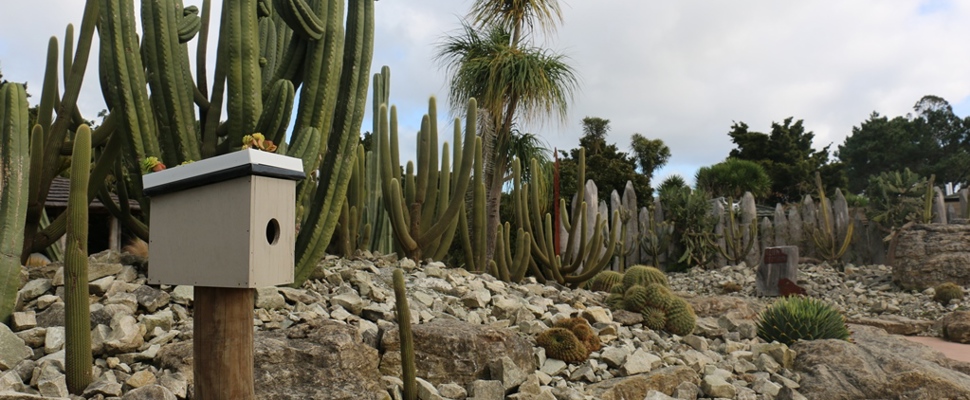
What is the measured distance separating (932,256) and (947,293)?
4.99ft

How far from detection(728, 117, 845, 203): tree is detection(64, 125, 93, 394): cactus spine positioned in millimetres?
26185

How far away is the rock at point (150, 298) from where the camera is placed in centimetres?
462

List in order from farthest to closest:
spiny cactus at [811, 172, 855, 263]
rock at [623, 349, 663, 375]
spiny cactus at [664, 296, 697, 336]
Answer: spiny cactus at [811, 172, 855, 263], spiny cactus at [664, 296, 697, 336], rock at [623, 349, 663, 375]

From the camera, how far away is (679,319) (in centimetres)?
649

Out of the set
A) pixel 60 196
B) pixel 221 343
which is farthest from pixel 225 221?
pixel 60 196

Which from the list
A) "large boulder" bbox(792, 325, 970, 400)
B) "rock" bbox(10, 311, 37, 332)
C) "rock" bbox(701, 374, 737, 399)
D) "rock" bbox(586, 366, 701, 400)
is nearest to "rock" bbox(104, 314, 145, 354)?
"rock" bbox(10, 311, 37, 332)

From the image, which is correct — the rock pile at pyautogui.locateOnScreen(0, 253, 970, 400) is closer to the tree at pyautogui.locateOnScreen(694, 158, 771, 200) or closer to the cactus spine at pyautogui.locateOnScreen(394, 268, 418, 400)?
the cactus spine at pyautogui.locateOnScreen(394, 268, 418, 400)

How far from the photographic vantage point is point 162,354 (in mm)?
4078

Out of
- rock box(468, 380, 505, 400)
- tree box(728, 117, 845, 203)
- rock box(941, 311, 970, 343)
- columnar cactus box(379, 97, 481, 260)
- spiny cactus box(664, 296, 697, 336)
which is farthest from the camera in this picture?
tree box(728, 117, 845, 203)

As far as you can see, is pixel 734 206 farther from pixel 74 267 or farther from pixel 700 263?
pixel 74 267

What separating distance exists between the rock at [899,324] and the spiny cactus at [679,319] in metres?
4.47

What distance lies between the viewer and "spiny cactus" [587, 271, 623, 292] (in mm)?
9320

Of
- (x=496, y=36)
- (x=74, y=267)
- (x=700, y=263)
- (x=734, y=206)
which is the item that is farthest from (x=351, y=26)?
(x=734, y=206)

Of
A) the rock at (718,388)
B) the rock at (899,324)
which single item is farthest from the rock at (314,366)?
the rock at (899,324)
